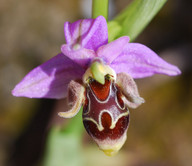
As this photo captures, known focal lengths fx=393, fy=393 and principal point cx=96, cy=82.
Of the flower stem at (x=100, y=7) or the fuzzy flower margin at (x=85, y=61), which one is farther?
the flower stem at (x=100, y=7)

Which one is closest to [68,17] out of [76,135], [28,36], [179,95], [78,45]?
[28,36]

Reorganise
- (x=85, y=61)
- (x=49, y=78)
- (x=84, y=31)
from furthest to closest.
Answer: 1. (x=49, y=78)
2. (x=85, y=61)
3. (x=84, y=31)

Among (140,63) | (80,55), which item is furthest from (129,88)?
(80,55)

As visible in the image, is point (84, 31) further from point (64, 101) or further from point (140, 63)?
point (64, 101)

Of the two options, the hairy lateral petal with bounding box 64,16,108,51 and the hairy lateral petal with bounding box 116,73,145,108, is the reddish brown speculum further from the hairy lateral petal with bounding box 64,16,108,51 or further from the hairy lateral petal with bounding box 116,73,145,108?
the hairy lateral petal with bounding box 64,16,108,51

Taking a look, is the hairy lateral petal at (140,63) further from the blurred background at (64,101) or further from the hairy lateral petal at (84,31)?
the blurred background at (64,101)

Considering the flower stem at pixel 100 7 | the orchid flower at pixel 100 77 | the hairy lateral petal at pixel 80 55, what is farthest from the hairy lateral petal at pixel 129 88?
the flower stem at pixel 100 7

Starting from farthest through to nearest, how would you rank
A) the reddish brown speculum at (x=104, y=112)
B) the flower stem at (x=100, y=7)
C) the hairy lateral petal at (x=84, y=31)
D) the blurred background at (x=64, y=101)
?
the blurred background at (x=64, y=101)
the flower stem at (x=100, y=7)
the reddish brown speculum at (x=104, y=112)
the hairy lateral petal at (x=84, y=31)
